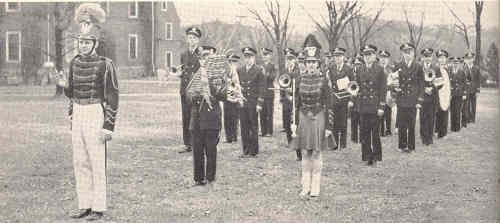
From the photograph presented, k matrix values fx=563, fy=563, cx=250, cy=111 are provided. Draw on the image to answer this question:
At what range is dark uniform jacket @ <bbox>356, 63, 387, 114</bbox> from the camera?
8852mm

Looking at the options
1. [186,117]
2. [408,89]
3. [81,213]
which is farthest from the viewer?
[408,89]

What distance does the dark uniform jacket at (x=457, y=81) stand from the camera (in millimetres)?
12328

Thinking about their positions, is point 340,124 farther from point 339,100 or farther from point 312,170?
point 312,170

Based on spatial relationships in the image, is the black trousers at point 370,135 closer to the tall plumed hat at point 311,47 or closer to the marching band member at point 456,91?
the tall plumed hat at point 311,47

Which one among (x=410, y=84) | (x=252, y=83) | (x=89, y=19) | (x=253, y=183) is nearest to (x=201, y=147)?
(x=253, y=183)

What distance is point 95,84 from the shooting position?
5.32 m

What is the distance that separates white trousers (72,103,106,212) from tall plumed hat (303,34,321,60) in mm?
2316

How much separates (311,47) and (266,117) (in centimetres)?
619

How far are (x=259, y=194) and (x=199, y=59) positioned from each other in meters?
1.81

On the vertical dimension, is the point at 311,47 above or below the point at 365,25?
below

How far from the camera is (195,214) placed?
5.68 metres

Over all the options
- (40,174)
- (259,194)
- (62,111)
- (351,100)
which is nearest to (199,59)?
(259,194)

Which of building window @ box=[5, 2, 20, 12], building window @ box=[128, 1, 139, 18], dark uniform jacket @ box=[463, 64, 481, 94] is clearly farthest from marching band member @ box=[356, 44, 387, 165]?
building window @ box=[128, 1, 139, 18]

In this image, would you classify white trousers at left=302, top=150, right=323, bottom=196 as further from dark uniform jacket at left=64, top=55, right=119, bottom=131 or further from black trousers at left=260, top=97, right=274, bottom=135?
black trousers at left=260, top=97, right=274, bottom=135
